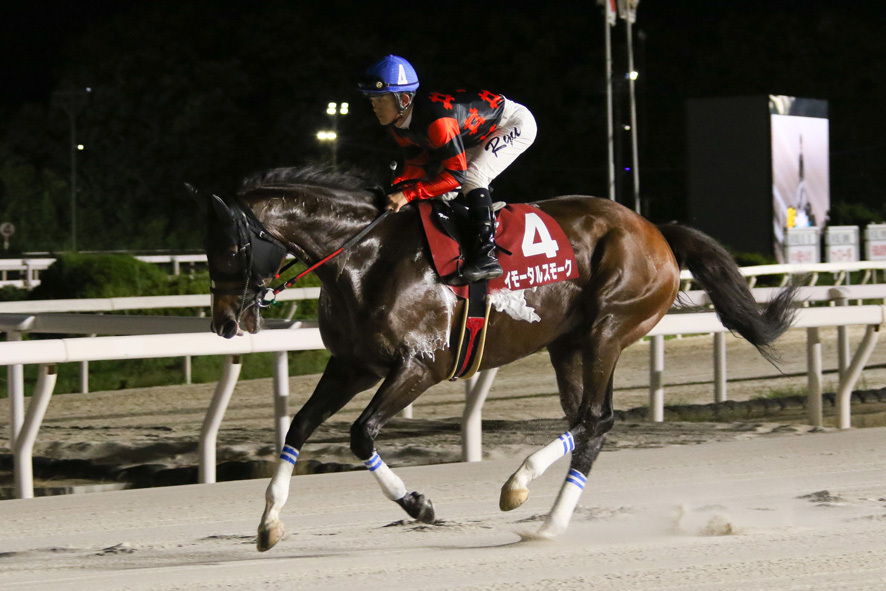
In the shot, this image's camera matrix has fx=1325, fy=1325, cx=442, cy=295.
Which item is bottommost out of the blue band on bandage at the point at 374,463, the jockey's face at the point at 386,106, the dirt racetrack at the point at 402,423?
the dirt racetrack at the point at 402,423

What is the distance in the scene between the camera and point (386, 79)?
4.30m

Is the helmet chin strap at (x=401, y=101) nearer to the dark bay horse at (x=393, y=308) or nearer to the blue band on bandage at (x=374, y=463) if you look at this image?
the dark bay horse at (x=393, y=308)

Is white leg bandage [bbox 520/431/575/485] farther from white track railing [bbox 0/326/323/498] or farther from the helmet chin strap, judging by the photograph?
white track railing [bbox 0/326/323/498]

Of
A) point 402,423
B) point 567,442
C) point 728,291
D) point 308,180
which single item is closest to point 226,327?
point 308,180

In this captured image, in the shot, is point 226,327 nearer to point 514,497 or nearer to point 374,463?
point 374,463

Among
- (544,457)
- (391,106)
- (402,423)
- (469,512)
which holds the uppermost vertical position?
(391,106)

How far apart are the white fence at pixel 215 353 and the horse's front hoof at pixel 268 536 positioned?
1.41 meters

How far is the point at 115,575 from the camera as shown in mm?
3688

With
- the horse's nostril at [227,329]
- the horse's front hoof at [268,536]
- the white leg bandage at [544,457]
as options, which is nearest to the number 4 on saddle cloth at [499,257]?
the white leg bandage at [544,457]

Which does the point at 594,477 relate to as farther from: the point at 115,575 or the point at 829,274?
the point at 829,274

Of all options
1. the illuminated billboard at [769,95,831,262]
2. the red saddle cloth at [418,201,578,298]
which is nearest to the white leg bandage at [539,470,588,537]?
the red saddle cloth at [418,201,578,298]

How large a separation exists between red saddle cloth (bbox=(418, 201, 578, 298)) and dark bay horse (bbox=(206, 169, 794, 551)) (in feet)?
0.12

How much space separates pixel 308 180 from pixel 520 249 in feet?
2.53

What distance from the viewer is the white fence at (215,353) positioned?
5.04 m
